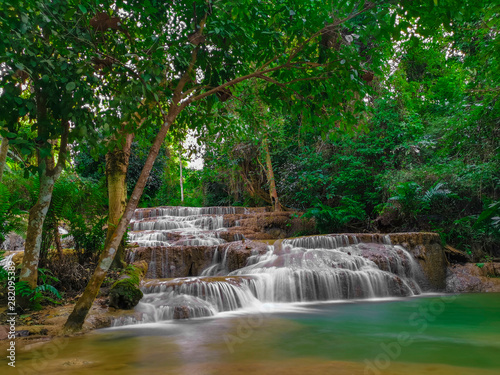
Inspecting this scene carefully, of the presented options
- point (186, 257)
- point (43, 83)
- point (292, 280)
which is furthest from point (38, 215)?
point (292, 280)

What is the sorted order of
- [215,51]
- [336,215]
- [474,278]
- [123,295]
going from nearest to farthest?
[215,51] < [123,295] < [474,278] < [336,215]

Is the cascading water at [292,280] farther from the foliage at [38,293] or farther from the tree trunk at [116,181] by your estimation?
the tree trunk at [116,181]

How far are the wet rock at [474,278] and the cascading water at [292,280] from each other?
975 mm

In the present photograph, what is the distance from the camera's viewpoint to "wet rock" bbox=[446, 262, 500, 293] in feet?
28.6

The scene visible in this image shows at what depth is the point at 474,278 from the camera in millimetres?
8969

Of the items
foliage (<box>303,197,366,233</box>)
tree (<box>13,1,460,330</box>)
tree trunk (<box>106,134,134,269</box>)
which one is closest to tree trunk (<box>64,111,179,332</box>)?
tree (<box>13,1,460,330</box>)

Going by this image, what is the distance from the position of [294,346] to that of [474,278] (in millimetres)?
7330

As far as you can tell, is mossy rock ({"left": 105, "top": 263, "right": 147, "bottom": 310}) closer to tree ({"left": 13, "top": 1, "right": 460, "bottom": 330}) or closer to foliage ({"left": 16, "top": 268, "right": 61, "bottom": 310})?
foliage ({"left": 16, "top": 268, "right": 61, "bottom": 310})

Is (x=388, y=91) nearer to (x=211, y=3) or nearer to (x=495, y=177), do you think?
(x=495, y=177)

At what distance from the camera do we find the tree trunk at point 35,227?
4676mm

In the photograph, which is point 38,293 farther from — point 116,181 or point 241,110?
point 241,110

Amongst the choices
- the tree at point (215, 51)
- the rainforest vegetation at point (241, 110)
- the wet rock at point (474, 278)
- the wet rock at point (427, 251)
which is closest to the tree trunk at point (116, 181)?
the rainforest vegetation at point (241, 110)

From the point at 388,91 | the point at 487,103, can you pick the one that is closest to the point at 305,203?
the point at 388,91

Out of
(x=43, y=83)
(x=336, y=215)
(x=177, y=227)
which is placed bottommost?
(x=336, y=215)
